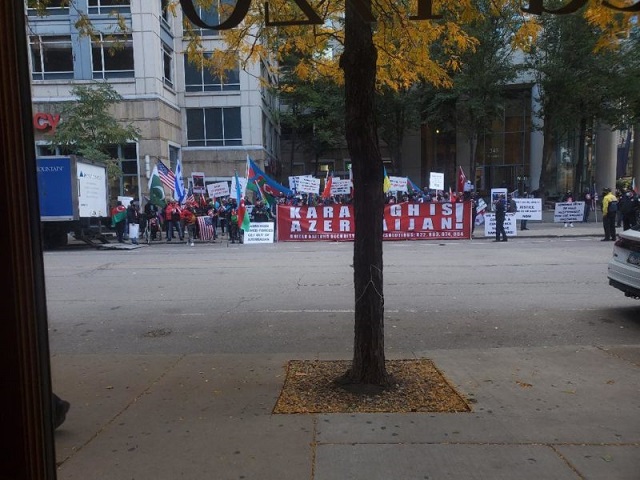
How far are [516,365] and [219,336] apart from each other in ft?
12.4

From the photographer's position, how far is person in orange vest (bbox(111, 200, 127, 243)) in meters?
21.5

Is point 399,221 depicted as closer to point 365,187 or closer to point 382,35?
point 382,35

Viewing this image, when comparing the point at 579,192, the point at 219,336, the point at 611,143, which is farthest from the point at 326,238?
the point at 611,143

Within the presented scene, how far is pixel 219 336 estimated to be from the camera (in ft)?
22.8

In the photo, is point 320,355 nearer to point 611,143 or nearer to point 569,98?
point 569,98

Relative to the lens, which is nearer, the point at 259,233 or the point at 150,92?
the point at 259,233

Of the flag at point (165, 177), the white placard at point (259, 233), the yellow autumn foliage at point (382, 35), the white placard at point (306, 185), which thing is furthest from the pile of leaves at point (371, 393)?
the white placard at point (306, 185)

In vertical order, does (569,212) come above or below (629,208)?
below

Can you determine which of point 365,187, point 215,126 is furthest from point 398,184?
point 365,187

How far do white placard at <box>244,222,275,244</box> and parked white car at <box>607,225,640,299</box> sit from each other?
13943 millimetres

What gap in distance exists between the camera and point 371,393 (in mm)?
4539

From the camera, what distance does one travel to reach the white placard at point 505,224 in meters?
20.6

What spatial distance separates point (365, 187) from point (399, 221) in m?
16.0

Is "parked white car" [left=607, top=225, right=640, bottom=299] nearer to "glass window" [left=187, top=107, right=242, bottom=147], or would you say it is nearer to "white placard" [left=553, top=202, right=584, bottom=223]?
"white placard" [left=553, top=202, right=584, bottom=223]
